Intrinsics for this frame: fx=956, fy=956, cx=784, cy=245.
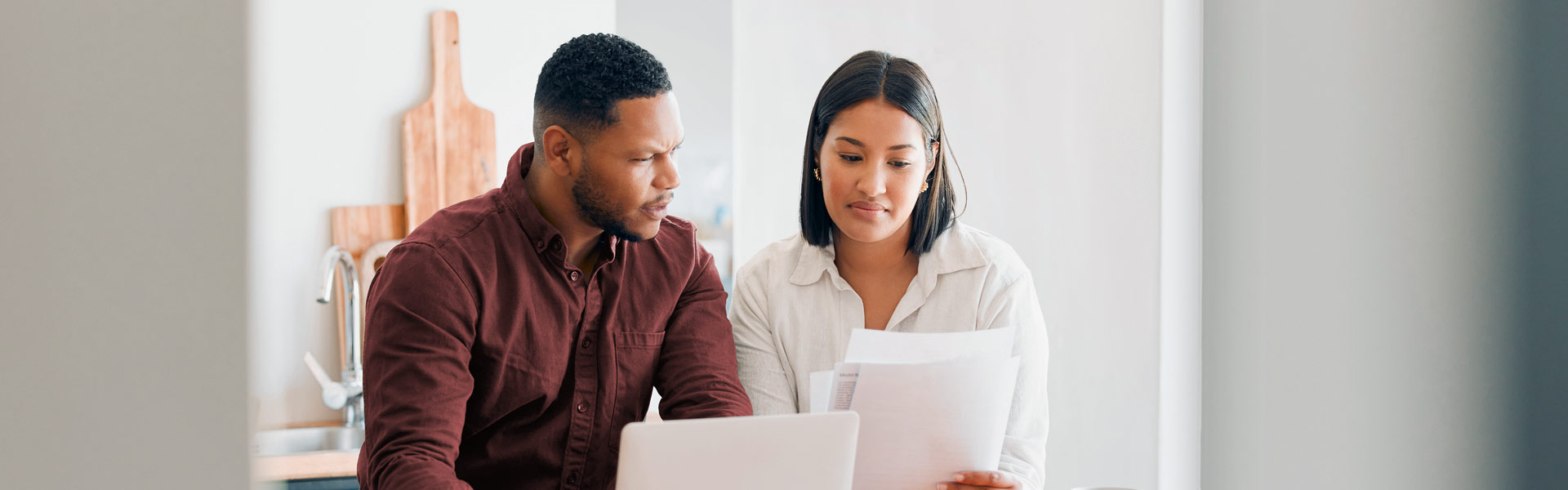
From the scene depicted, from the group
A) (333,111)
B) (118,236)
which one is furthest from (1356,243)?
(333,111)

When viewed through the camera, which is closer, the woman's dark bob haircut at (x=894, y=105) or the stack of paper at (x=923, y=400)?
the stack of paper at (x=923, y=400)

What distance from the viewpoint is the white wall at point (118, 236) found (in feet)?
0.79

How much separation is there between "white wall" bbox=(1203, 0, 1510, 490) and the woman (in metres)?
0.90

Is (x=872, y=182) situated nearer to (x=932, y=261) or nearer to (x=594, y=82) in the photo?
(x=932, y=261)

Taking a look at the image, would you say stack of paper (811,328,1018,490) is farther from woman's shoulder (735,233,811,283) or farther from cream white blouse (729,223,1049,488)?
woman's shoulder (735,233,811,283)

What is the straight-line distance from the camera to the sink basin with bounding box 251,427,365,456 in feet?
7.26

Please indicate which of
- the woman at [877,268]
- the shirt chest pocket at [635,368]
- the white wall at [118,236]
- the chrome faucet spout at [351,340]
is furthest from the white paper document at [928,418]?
the chrome faucet spout at [351,340]

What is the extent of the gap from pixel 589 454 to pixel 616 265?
0.24 metres

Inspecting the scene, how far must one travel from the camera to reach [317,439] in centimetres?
223

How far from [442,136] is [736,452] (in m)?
1.79

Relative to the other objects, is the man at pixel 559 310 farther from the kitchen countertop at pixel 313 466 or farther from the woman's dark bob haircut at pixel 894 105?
the kitchen countertop at pixel 313 466

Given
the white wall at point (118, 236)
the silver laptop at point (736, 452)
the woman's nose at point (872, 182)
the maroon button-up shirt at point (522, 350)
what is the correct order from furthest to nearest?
the woman's nose at point (872, 182), the maroon button-up shirt at point (522, 350), the silver laptop at point (736, 452), the white wall at point (118, 236)

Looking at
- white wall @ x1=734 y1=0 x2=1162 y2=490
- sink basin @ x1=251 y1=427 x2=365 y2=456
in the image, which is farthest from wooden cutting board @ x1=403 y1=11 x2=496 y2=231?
white wall @ x1=734 y1=0 x2=1162 y2=490

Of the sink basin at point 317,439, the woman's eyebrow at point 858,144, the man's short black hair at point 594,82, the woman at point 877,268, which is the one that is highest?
the man's short black hair at point 594,82
